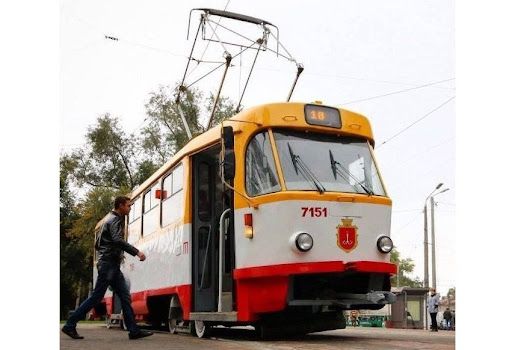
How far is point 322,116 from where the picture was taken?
30.2ft

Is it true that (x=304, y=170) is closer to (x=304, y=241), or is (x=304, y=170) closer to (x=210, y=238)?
(x=304, y=241)

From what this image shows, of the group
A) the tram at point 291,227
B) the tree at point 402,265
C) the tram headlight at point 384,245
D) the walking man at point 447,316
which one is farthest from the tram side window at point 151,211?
the walking man at point 447,316

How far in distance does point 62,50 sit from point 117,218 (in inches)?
108

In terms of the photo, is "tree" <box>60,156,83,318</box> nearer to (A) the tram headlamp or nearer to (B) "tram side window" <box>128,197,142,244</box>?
(A) the tram headlamp

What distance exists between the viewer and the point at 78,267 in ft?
33.1

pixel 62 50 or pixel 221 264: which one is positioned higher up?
pixel 62 50

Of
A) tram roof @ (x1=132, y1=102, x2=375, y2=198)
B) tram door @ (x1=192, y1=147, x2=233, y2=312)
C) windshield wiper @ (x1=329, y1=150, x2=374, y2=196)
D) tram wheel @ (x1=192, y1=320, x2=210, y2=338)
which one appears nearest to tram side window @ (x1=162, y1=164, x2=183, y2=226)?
tram door @ (x1=192, y1=147, x2=233, y2=312)

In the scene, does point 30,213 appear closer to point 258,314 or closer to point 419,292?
point 258,314

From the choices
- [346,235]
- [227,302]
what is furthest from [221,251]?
[346,235]

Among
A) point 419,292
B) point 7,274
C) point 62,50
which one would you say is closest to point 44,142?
point 7,274

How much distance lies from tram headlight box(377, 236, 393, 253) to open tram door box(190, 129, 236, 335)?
1755 mm

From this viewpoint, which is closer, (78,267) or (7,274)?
(7,274)

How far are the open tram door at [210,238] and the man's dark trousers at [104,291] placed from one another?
3.68ft

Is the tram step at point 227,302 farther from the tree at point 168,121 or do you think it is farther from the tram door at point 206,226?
the tree at point 168,121
